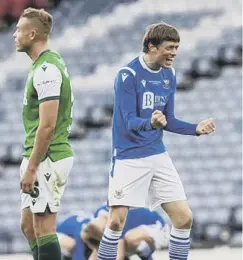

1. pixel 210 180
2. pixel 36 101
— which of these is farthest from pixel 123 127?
pixel 210 180

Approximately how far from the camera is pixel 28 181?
4.55 meters

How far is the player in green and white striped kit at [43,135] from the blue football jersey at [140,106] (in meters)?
0.29

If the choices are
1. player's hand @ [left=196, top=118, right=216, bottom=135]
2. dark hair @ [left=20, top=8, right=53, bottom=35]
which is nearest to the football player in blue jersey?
player's hand @ [left=196, top=118, right=216, bottom=135]

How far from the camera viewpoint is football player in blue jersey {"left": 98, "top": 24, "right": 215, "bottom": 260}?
16.0 ft

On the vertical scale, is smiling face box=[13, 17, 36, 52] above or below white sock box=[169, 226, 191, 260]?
above

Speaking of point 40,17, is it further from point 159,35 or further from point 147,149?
point 147,149

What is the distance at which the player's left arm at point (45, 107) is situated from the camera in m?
4.54

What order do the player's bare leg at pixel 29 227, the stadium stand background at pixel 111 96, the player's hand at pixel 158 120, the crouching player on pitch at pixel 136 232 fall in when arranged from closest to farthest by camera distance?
the player's hand at pixel 158 120 < the player's bare leg at pixel 29 227 < the crouching player on pitch at pixel 136 232 < the stadium stand background at pixel 111 96

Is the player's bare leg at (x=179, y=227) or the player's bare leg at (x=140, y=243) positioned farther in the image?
the player's bare leg at (x=140, y=243)

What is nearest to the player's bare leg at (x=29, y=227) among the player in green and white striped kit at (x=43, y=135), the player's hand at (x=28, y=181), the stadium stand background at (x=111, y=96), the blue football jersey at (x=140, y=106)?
the player in green and white striped kit at (x=43, y=135)

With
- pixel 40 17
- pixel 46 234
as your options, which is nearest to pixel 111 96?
pixel 40 17

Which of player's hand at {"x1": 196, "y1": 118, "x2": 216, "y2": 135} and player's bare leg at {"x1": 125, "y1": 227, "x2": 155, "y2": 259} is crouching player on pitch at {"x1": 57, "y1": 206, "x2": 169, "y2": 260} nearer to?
player's bare leg at {"x1": 125, "y1": 227, "x2": 155, "y2": 259}

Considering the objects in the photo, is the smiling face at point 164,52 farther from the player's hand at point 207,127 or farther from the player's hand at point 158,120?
the player's hand at point 158,120

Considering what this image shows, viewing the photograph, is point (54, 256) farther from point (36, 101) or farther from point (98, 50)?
point (98, 50)
